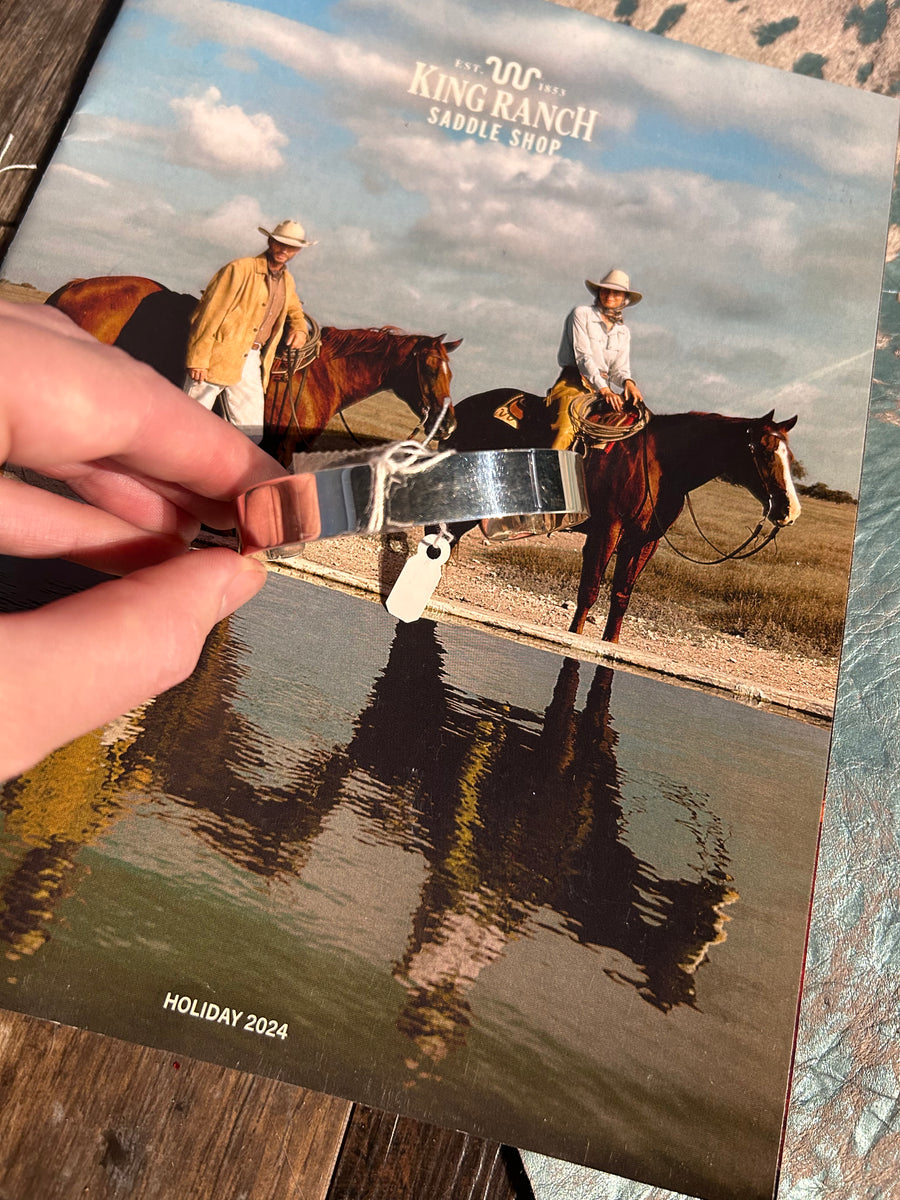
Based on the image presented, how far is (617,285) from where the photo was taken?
3.24ft

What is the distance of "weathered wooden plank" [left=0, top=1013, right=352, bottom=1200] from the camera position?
77 centimetres

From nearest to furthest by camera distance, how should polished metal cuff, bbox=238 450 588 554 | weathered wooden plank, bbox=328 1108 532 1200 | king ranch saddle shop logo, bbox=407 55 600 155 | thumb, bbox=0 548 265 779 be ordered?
thumb, bbox=0 548 265 779 < polished metal cuff, bbox=238 450 588 554 < weathered wooden plank, bbox=328 1108 532 1200 < king ranch saddle shop logo, bbox=407 55 600 155

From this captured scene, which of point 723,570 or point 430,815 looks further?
point 723,570

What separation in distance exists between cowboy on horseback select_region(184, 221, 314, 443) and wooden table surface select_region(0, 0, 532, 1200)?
0.65m

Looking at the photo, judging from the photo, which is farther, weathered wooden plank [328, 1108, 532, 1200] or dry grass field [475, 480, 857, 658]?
dry grass field [475, 480, 857, 658]

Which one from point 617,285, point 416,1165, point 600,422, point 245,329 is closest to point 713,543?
point 600,422

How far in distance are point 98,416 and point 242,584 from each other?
0.18m

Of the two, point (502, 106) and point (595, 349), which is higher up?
point (502, 106)

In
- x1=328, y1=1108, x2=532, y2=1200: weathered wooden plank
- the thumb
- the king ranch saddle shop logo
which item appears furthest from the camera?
the king ranch saddle shop logo

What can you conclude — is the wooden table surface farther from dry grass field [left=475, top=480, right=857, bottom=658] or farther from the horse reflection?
dry grass field [left=475, top=480, right=857, bottom=658]

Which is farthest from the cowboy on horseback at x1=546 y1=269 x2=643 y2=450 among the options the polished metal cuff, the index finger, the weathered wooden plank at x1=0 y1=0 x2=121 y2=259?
the weathered wooden plank at x1=0 y1=0 x2=121 y2=259

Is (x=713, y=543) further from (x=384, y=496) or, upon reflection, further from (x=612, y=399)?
(x=384, y=496)

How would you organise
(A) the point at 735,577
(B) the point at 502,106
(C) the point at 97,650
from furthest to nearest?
(B) the point at 502,106 → (A) the point at 735,577 → (C) the point at 97,650

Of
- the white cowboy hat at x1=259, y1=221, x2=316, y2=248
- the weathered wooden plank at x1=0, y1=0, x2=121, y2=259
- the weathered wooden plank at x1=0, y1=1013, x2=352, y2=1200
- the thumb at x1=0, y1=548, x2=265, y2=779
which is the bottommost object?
the weathered wooden plank at x1=0, y1=1013, x2=352, y2=1200
